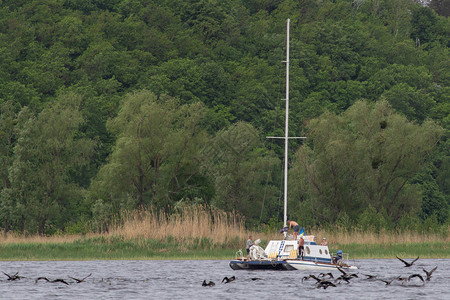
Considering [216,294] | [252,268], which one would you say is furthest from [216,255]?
[216,294]

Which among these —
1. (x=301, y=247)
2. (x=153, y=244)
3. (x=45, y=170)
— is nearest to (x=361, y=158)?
(x=153, y=244)

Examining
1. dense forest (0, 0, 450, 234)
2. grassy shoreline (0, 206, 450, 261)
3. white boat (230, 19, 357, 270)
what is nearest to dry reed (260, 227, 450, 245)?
grassy shoreline (0, 206, 450, 261)

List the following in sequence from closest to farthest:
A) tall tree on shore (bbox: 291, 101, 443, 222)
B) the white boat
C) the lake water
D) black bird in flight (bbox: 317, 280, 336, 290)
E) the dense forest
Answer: the lake water < black bird in flight (bbox: 317, 280, 336, 290) < the white boat < tall tree on shore (bbox: 291, 101, 443, 222) < the dense forest

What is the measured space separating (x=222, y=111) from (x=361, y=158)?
129ft

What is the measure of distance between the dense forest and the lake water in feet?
62.8

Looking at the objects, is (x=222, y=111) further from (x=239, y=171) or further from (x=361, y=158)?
(x=361, y=158)

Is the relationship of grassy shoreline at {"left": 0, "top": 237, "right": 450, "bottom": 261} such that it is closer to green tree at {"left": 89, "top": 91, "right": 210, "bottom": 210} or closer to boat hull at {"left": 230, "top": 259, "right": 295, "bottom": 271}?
boat hull at {"left": 230, "top": 259, "right": 295, "bottom": 271}

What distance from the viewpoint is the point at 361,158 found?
73.9 metres

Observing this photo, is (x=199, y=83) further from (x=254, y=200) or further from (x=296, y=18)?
(x=296, y=18)

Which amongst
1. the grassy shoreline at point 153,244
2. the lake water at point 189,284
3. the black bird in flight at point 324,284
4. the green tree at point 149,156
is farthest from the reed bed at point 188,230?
the green tree at point 149,156

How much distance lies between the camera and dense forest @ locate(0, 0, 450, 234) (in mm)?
75000

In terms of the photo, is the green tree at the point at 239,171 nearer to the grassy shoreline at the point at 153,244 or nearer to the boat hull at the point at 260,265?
the grassy shoreline at the point at 153,244

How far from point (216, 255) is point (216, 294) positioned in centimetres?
1663

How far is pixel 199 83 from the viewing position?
113 metres
